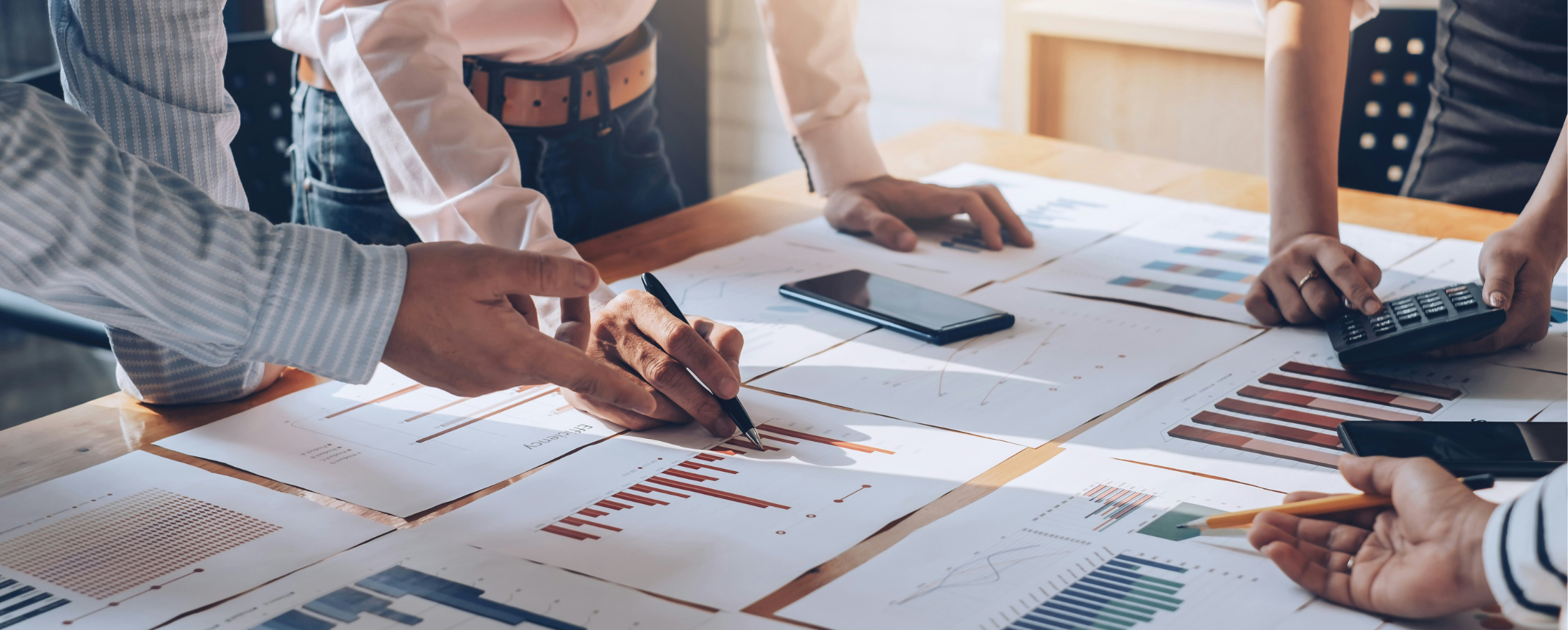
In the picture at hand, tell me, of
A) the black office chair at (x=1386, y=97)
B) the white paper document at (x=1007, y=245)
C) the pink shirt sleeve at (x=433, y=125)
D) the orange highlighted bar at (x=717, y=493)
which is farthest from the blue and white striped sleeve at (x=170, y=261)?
the black office chair at (x=1386, y=97)

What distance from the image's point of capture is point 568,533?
75 centimetres

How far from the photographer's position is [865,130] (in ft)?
5.17

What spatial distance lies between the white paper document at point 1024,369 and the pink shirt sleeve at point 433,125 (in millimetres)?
291

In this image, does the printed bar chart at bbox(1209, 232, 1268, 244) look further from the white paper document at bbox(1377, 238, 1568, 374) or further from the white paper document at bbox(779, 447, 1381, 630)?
the white paper document at bbox(779, 447, 1381, 630)

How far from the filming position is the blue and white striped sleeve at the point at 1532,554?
54 centimetres

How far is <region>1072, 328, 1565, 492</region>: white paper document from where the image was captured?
33.1 inches

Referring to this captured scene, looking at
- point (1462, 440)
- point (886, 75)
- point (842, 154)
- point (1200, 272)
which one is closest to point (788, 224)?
point (842, 154)

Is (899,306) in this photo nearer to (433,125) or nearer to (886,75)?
(433,125)

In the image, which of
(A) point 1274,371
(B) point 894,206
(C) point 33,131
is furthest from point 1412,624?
(B) point 894,206

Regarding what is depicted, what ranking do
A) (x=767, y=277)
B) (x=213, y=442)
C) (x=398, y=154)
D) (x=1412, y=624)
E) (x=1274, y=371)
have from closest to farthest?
(x=1412, y=624) → (x=213, y=442) → (x=1274, y=371) → (x=398, y=154) → (x=767, y=277)

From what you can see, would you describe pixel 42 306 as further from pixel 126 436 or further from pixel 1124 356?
pixel 1124 356

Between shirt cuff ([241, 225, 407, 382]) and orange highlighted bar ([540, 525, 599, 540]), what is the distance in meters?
0.15

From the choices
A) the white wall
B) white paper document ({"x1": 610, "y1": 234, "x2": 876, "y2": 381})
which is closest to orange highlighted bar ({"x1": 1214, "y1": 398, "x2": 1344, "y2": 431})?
white paper document ({"x1": 610, "y1": 234, "x2": 876, "y2": 381})

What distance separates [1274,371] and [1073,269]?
0.32m
